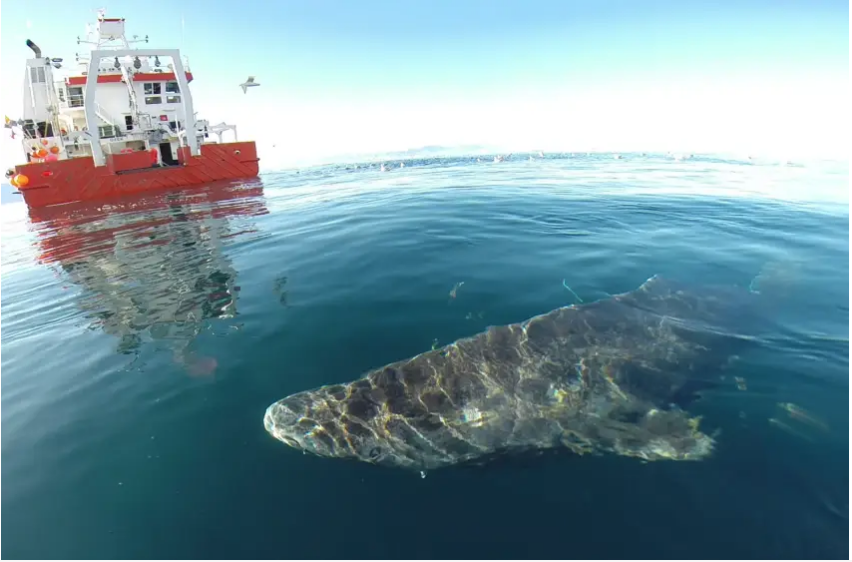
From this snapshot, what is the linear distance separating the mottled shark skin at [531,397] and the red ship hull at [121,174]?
1538 inches

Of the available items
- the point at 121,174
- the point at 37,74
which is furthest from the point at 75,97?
the point at 121,174

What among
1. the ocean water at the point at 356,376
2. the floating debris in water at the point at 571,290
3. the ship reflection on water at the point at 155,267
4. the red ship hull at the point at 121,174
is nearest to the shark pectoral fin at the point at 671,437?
the ocean water at the point at 356,376

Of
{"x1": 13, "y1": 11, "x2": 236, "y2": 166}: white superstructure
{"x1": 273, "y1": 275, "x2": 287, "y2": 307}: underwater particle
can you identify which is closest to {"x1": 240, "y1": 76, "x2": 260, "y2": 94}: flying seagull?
{"x1": 13, "y1": 11, "x2": 236, "y2": 166}: white superstructure

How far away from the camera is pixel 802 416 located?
4621 millimetres

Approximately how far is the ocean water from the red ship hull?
25678 millimetres

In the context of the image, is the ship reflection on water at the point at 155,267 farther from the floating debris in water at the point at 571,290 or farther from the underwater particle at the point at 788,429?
the underwater particle at the point at 788,429

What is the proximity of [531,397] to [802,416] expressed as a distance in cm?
315

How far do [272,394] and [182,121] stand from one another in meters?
46.6

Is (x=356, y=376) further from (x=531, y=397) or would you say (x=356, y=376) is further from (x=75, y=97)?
(x=75, y=97)


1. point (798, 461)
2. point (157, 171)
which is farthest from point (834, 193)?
point (157, 171)

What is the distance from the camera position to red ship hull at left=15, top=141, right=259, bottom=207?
30906 millimetres

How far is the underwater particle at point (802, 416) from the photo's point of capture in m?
4.47

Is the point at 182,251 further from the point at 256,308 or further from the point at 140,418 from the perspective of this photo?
the point at 140,418

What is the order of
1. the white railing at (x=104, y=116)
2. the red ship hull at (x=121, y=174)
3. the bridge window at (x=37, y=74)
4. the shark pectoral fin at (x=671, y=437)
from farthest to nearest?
the white railing at (x=104, y=116), the bridge window at (x=37, y=74), the red ship hull at (x=121, y=174), the shark pectoral fin at (x=671, y=437)
